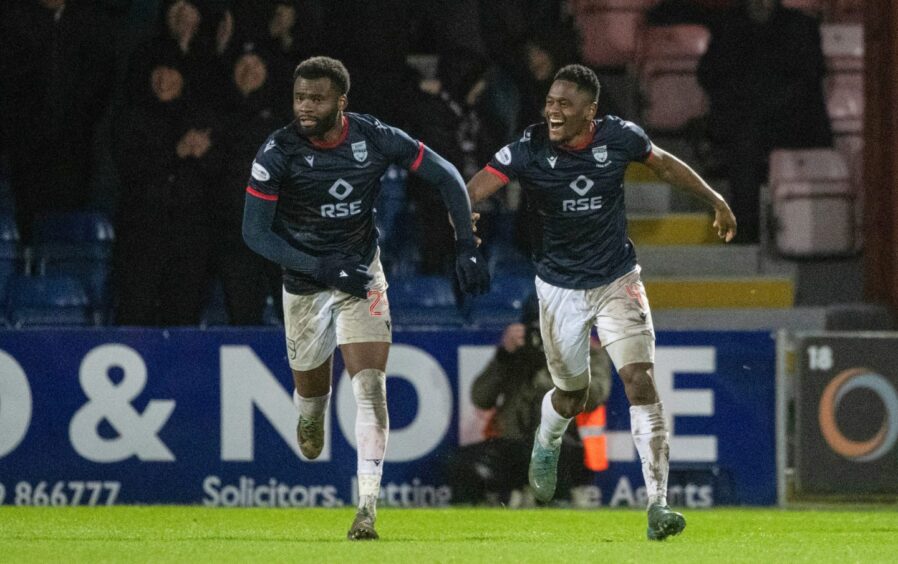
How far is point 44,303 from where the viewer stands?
12109 millimetres

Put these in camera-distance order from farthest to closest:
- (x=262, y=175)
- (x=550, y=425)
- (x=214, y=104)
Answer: (x=214, y=104) → (x=550, y=425) → (x=262, y=175)

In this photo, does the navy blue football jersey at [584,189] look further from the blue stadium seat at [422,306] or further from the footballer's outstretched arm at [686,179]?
the blue stadium seat at [422,306]

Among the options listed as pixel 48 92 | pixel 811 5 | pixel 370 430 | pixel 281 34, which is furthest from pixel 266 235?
pixel 811 5

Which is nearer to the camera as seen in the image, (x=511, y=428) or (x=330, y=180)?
(x=330, y=180)

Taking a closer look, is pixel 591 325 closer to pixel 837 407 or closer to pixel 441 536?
pixel 441 536

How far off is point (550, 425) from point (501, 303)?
11.2ft

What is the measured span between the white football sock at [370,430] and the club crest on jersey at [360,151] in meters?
0.98

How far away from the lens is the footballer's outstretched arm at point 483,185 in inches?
324

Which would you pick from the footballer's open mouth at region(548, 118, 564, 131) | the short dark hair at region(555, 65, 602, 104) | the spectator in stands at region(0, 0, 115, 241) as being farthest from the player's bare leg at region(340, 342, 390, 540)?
the spectator in stands at region(0, 0, 115, 241)

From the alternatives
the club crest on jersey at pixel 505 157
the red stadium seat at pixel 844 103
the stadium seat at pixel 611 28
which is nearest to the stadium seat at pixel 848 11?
the red stadium seat at pixel 844 103

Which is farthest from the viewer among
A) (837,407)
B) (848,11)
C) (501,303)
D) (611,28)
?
(848,11)

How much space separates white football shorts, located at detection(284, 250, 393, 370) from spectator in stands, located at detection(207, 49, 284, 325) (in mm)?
3297

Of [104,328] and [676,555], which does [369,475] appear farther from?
[104,328]

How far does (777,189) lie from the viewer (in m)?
13.5
